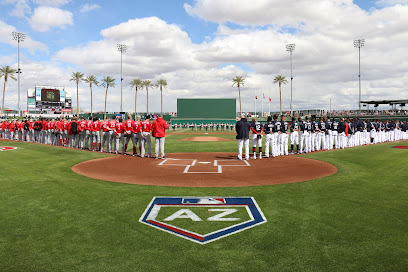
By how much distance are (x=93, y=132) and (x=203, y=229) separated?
14826 millimetres

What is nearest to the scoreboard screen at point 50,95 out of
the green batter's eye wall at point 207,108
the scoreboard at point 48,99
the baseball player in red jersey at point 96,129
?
the scoreboard at point 48,99

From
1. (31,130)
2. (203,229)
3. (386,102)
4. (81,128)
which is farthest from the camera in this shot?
(386,102)

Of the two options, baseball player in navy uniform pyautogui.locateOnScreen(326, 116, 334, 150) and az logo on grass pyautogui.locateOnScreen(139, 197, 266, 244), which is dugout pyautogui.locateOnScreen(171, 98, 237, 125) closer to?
baseball player in navy uniform pyautogui.locateOnScreen(326, 116, 334, 150)

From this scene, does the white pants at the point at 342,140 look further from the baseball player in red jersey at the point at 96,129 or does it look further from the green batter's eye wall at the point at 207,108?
the green batter's eye wall at the point at 207,108

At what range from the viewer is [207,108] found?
67875mm

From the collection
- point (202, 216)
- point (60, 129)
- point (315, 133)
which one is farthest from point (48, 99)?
point (202, 216)

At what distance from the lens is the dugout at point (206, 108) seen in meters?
67.4

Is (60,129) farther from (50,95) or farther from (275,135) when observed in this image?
(50,95)

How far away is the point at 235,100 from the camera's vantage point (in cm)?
6744

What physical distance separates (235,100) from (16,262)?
6515 centimetres

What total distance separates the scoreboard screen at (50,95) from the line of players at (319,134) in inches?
2573

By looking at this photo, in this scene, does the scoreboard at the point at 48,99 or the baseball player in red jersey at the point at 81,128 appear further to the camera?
the scoreboard at the point at 48,99

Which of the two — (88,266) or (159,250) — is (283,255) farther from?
(88,266)

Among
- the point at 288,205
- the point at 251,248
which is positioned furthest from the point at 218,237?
the point at 288,205
